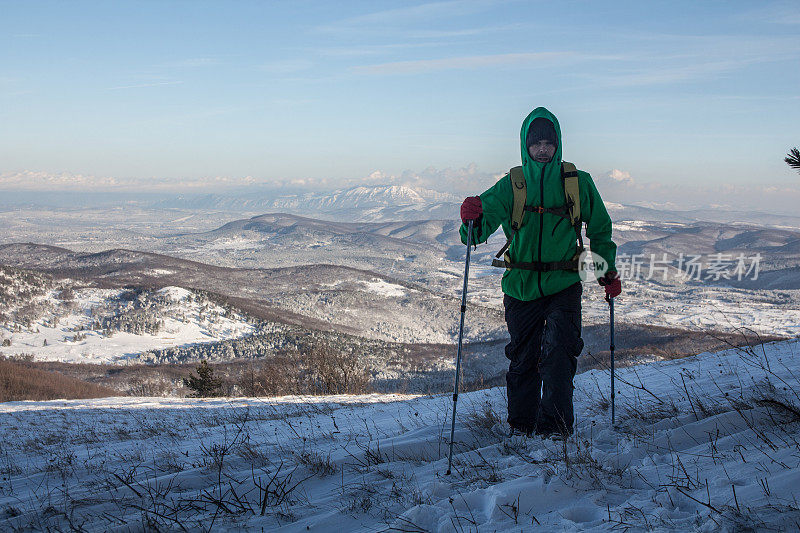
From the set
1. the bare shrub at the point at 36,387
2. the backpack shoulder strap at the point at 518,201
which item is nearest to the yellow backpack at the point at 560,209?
the backpack shoulder strap at the point at 518,201

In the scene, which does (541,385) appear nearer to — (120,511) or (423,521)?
(423,521)

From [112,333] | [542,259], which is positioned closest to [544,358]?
[542,259]

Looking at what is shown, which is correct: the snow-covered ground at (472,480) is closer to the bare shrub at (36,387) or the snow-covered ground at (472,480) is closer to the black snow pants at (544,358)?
the black snow pants at (544,358)

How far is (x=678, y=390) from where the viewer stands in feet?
18.8

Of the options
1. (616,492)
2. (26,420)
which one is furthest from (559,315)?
(26,420)

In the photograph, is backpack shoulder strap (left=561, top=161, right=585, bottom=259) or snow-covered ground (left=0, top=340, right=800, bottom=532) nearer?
snow-covered ground (left=0, top=340, right=800, bottom=532)

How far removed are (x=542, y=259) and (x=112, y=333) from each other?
46.7 metres

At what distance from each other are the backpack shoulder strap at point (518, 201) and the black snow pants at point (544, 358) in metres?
0.68

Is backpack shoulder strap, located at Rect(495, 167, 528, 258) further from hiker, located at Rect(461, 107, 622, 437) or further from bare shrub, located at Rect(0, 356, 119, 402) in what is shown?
bare shrub, located at Rect(0, 356, 119, 402)

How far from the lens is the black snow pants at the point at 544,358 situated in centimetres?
408

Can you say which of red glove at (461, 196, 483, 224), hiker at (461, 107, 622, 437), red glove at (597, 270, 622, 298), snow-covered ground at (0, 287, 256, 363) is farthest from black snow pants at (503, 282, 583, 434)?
snow-covered ground at (0, 287, 256, 363)

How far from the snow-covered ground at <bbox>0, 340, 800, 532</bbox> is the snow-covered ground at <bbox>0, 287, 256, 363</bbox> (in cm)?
3810

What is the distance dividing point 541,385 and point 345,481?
2107 mm

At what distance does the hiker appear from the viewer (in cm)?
412
